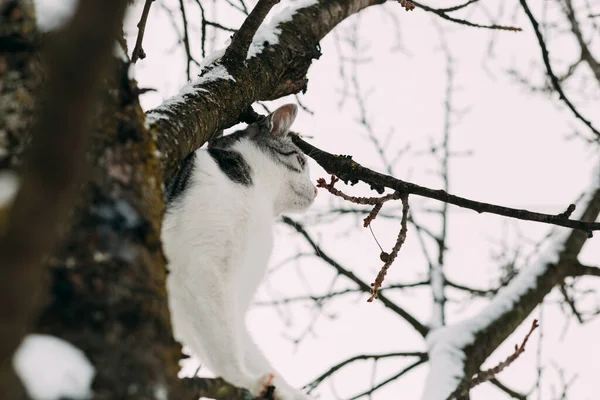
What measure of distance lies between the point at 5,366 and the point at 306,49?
8.62 ft

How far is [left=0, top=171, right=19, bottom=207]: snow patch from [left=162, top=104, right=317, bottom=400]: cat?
4.40ft

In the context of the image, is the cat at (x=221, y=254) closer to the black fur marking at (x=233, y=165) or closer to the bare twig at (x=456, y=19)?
the black fur marking at (x=233, y=165)

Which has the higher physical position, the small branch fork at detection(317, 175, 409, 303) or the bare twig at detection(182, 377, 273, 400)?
the small branch fork at detection(317, 175, 409, 303)

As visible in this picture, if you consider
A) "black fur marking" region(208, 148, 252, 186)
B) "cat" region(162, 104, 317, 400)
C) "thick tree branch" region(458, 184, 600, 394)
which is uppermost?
"thick tree branch" region(458, 184, 600, 394)

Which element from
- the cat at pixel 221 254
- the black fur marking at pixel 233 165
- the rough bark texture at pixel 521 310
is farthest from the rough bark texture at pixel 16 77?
the rough bark texture at pixel 521 310

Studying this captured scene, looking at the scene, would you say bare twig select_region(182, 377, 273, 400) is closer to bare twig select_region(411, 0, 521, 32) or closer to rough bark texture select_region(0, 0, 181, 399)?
rough bark texture select_region(0, 0, 181, 399)

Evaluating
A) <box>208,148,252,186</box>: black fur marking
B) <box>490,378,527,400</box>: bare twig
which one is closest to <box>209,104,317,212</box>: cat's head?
<box>208,148,252,186</box>: black fur marking

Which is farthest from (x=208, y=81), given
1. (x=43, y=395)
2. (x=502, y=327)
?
(x=502, y=327)

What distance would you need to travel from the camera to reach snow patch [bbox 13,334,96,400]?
87cm

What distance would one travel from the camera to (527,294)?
12.6 ft

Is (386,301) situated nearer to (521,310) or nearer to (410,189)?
(521,310)

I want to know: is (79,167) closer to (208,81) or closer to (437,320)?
(208,81)

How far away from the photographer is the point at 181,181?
2.59 metres

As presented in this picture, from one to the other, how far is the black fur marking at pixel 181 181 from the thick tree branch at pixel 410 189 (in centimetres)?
53
